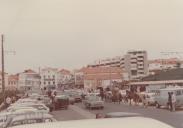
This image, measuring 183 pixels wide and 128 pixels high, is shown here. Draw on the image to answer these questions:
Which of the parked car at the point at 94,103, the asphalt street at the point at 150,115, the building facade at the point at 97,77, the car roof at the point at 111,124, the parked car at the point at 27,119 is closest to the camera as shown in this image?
the car roof at the point at 111,124

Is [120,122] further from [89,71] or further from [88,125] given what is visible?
[89,71]

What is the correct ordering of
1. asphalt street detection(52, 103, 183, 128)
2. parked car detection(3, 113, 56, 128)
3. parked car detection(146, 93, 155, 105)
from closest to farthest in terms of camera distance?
parked car detection(3, 113, 56, 128) < asphalt street detection(52, 103, 183, 128) < parked car detection(146, 93, 155, 105)

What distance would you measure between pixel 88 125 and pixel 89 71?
548ft

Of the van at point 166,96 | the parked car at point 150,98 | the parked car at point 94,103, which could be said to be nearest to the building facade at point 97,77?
the parked car at point 94,103

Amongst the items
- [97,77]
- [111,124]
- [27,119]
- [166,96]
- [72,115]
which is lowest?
[72,115]

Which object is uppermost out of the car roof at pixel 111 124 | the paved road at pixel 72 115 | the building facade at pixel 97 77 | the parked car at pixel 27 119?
the building facade at pixel 97 77

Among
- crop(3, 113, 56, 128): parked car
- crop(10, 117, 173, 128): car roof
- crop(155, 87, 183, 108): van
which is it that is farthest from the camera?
crop(155, 87, 183, 108): van

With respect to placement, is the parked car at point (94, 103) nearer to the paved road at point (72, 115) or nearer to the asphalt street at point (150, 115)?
the asphalt street at point (150, 115)

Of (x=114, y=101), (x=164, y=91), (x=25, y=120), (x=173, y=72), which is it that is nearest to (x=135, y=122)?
(x=25, y=120)

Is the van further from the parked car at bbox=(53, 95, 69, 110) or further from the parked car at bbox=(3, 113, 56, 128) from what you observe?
the parked car at bbox=(3, 113, 56, 128)

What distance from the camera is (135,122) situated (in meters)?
4.65

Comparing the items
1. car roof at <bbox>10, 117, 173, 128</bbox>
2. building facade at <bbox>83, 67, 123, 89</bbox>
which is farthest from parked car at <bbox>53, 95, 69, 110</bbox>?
building facade at <bbox>83, 67, 123, 89</bbox>

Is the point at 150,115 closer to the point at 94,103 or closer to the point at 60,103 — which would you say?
the point at 94,103

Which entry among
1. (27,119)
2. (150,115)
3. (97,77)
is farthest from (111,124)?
(97,77)
